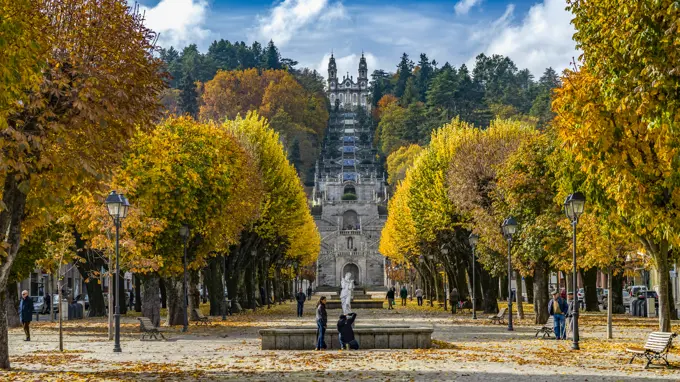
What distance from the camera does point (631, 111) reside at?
17484mm

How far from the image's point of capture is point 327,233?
531ft

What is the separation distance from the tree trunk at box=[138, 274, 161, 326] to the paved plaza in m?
5.07

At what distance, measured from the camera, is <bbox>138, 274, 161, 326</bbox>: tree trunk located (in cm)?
4041

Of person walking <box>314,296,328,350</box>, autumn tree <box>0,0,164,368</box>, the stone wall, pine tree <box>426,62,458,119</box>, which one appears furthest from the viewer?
pine tree <box>426,62,458,119</box>

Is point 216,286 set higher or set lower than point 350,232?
lower

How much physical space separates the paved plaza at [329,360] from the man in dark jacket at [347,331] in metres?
0.78

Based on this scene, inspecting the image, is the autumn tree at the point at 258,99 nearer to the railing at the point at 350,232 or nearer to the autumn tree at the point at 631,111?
the railing at the point at 350,232

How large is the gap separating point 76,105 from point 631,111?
33.4 feet

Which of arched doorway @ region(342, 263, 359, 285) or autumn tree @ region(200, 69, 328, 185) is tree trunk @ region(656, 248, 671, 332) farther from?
autumn tree @ region(200, 69, 328, 185)

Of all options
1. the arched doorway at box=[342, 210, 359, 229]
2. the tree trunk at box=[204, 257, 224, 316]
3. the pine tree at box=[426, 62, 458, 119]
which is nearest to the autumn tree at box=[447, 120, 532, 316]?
the tree trunk at box=[204, 257, 224, 316]

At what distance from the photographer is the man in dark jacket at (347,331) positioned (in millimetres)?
27250

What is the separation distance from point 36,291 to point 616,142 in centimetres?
6390

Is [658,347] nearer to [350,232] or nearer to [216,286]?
[216,286]

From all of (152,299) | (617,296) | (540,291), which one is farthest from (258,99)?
(540,291)
